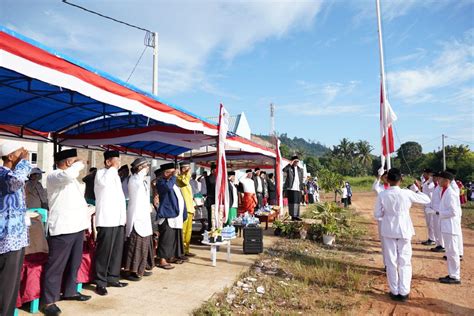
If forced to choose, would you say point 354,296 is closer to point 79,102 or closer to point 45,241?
point 45,241

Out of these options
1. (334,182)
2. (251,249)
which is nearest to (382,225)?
(251,249)

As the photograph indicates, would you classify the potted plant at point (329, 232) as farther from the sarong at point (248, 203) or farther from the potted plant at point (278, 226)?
the sarong at point (248, 203)

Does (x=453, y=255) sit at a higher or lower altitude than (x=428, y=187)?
lower

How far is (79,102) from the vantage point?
18.3 feet

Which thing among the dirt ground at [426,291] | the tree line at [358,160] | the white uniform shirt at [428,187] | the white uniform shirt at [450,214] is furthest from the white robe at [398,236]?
the tree line at [358,160]

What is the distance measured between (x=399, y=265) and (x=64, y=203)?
13.7 feet

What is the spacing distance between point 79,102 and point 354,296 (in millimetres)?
5246

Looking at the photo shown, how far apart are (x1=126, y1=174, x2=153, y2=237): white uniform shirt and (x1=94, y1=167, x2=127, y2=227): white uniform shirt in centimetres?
35

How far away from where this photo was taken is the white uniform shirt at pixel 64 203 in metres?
3.41

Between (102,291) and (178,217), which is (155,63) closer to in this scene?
(178,217)

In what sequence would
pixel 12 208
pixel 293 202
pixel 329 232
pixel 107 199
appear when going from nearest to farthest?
1. pixel 12 208
2. pixel 107 199
3. pixel 329 232
4. pixel 293 202

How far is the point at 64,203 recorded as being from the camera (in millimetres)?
3482

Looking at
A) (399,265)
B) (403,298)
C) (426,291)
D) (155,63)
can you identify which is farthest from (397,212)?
(155,63)

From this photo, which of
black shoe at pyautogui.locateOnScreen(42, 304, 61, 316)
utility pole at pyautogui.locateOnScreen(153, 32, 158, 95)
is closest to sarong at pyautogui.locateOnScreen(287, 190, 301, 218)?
black shoe at pyautogui.locateOnScreen(42, 304, 61, 316)
